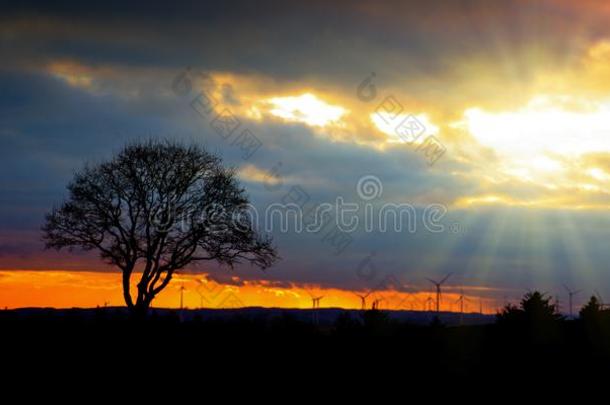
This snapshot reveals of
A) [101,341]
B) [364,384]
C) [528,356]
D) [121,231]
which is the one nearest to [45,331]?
[101,341]

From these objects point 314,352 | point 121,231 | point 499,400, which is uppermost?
point 121,231

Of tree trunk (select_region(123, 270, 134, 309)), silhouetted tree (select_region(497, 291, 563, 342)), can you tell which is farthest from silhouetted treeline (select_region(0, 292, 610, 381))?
tree trunk (select_region(123, 270, 134, 309))

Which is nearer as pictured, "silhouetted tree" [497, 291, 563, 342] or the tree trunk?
"silhouetted tree" [497, 291, 563, 342]

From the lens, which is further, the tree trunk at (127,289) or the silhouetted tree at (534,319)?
the tree trunk at (127,289)

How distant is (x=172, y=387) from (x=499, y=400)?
9860 mm

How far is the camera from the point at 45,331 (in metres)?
26.0

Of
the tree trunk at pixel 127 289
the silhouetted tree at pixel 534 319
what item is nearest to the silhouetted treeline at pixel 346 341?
the silhouetted tree at pixel 534 319

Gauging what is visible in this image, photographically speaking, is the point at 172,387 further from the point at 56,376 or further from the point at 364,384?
the point at 364,384

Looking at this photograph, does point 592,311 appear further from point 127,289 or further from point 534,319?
point 127,289

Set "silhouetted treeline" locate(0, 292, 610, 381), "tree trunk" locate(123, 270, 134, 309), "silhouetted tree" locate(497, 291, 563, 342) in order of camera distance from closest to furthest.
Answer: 1. "silhouetted treeline" locate(0, 292, 610, 381)
2. "silhouetted tree" locate(497, 291, 563, 342)
3. "tree trunk" locate(123, 270, 134, 309)

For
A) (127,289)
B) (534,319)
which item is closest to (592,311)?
(534,319)

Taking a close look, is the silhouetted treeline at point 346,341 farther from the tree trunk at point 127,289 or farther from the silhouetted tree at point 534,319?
the tree trunk at point 127,289

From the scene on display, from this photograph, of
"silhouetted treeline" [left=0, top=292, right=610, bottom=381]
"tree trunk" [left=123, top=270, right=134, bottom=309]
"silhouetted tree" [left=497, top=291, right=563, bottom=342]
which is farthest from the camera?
"tree trunk" [left=123, top=270, right=134, bottom=309]

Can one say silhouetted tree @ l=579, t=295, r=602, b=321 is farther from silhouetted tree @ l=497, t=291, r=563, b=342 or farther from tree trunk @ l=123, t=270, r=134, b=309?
tree trunk @ l=123, t=270, r=134, b=309
